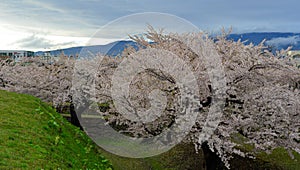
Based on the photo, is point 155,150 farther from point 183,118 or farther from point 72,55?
point 72,55

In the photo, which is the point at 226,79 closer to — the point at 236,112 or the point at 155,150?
the point at 236,112

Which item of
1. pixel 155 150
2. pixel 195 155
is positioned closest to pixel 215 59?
pixel 155 150

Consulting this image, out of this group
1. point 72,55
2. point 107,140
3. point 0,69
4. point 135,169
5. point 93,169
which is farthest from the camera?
point 72,55

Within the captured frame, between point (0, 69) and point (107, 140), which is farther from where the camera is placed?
point (0, 69)

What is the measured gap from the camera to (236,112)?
10.8m

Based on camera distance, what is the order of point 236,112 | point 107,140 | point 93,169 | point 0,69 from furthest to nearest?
point 0,69
point 107,140
point 236,112
point 93,169

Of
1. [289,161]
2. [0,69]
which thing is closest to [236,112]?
[289,161]

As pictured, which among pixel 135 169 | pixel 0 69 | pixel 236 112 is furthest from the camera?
pixel 0 69

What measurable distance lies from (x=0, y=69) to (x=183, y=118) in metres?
19.6

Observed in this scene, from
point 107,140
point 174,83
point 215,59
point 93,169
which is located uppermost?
point 215,59

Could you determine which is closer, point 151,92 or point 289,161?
point 151,92

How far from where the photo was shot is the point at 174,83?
1062 cm

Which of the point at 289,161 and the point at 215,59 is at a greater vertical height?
the point at 215,59

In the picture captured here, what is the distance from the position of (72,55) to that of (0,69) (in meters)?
5.75
